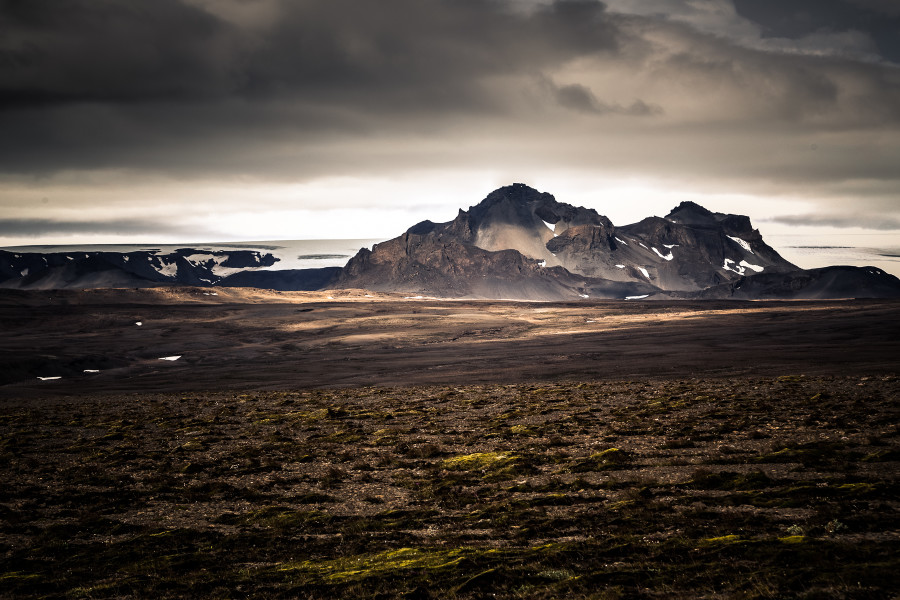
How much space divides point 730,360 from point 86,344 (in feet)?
423

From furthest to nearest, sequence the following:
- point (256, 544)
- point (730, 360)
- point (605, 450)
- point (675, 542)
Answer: point (730, 360)
point (605, 450)
point (256, 544)
point (675, 542)

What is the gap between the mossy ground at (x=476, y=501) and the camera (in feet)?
46.6

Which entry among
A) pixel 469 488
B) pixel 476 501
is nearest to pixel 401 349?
pixel 469 488

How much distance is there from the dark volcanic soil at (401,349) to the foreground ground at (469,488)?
7.76 m

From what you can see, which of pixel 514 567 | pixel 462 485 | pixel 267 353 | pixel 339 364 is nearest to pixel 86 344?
pixel 267 353

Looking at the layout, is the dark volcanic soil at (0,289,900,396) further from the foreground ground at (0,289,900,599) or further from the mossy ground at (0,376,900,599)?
the mossy ground at (0,376,900,599)

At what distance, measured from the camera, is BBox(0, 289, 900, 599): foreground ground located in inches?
573

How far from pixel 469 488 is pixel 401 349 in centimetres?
10765

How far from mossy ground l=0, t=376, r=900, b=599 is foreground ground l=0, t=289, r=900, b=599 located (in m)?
0.11

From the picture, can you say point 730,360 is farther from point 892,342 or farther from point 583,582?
point 583,582

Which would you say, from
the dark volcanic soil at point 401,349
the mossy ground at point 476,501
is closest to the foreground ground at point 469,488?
the mossy ground at point 476,501

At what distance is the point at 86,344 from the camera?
142 metres

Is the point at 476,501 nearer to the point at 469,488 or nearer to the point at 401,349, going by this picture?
the point at 469,488

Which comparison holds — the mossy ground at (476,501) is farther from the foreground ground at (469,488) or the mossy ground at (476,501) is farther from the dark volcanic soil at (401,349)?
the dark volcanic soil at (401,349)
